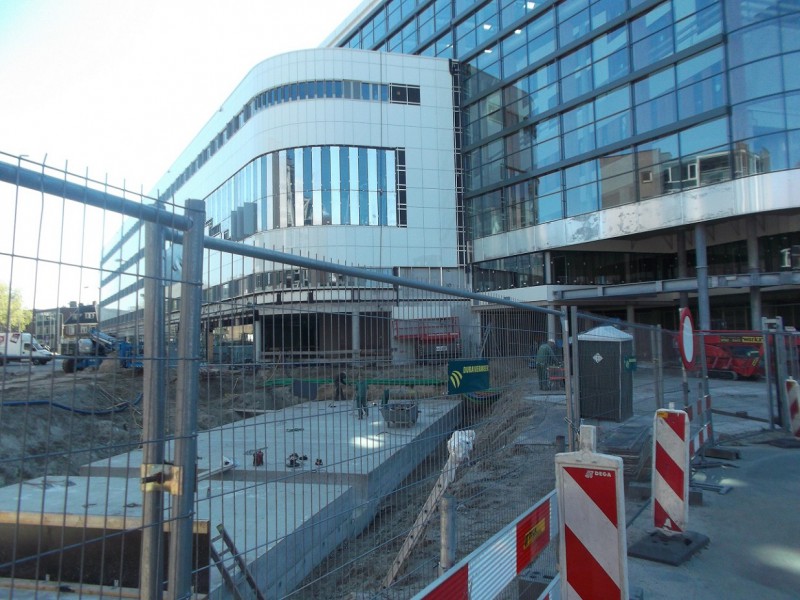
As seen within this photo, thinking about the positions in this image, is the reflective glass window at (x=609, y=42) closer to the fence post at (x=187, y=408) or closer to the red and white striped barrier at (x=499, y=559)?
the red and white striped barrier at (x=499, y=559)

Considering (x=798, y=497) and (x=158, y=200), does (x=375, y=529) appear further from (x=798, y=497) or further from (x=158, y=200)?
(x=798, y=497)

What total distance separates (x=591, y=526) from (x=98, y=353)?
3.19 metres

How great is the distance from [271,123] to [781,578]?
116 feet

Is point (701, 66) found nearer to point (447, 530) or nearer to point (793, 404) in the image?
point (793, 404)

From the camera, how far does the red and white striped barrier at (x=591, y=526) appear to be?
3.62 meters

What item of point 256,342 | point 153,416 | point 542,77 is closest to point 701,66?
point 542,77

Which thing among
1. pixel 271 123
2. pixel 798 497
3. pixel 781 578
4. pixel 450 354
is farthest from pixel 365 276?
pixel 271 123

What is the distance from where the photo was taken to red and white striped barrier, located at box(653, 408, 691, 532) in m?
5.67

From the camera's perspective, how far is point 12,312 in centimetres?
152

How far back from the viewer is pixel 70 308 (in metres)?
1.69

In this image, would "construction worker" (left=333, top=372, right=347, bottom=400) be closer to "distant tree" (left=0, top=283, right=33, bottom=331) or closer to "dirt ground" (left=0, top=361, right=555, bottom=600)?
"dirt ground" (left=0, top=361, right=555, bottom=600)

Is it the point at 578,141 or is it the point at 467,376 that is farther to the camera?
the point at 578,141

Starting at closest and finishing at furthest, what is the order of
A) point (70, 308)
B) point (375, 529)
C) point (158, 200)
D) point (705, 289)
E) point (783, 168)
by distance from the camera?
point (70, 308) < point (158, 200) < point (375, 529) < point (783, 168) < point (705, 289)

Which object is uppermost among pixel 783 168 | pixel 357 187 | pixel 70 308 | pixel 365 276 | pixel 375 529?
pixel 357 187
